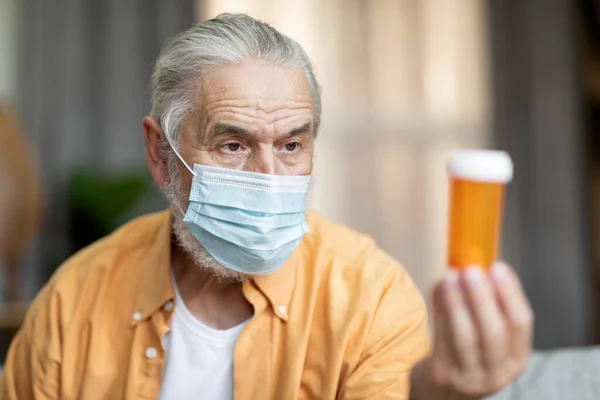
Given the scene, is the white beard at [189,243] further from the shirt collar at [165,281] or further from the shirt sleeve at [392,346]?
the shirt sleeve at [392,346]

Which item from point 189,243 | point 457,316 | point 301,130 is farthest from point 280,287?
point 457,316

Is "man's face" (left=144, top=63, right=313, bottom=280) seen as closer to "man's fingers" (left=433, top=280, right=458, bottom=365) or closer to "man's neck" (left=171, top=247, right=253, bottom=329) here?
"man's neck" (left=171, top=247, right=253, bottom=329)

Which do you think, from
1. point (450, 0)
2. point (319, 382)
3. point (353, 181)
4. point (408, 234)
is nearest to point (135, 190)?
point (353, 181)

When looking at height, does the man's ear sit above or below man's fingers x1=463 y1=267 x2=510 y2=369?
above

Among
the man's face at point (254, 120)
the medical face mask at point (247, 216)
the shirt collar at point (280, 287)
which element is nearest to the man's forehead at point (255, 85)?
the man's face at point (254, 120)

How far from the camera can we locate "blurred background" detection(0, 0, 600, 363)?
4590mm

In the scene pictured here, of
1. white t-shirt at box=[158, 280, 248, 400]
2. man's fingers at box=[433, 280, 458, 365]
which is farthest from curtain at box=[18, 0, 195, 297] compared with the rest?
man's fingers at box=[433, 280, 458, 365]

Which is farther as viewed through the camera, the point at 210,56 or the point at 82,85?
the point at 82,85

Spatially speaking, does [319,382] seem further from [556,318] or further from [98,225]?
[556,318]

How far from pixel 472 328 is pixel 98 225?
360 centimetres

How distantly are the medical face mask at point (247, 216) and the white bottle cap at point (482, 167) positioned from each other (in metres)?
0.66

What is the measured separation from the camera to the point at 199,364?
167 cm

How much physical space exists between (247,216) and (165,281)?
0.30m

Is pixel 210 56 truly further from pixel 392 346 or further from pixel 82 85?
pixel 82 85
